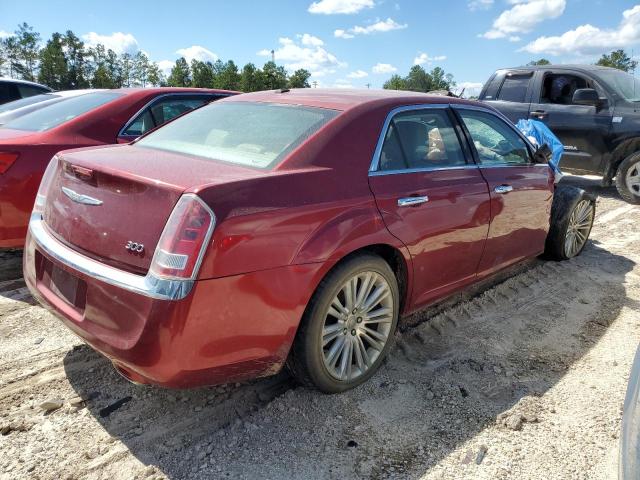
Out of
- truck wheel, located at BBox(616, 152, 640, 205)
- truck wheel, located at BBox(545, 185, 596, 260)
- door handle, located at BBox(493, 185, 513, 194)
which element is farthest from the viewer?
truck wheel, located at BBox(616, 152, 640, 205)

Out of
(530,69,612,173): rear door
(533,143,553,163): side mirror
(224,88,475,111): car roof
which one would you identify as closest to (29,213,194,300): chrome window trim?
(224,88,475,111): car roof

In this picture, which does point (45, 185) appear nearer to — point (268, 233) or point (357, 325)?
point (268, 233)

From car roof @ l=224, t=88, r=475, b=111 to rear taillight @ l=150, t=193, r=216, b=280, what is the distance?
1166 millimetres

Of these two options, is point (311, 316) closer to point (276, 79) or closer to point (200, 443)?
point (200, 443)

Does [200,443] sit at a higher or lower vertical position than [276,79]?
lower

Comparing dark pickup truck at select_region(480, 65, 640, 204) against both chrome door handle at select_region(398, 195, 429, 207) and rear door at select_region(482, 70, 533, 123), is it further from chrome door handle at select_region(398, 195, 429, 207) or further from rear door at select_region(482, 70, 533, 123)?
chrome door handle at select_region(398, 195, 429, 207)

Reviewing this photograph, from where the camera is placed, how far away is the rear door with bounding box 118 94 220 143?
4660 millimetres

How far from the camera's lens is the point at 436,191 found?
307 centimetres

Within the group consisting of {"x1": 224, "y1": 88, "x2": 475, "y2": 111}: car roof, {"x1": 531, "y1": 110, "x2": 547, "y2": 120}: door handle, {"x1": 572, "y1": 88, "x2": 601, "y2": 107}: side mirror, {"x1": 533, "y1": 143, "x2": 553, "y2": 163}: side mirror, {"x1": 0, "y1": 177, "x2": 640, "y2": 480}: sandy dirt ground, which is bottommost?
{"x1": 0, "y1": 177, "x2": 640, "y2": 480}: sandy dirt ground

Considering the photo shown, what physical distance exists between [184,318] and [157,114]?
3464 millimetres

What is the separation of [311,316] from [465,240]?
1356 millimetres

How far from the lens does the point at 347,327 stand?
8.97 feet

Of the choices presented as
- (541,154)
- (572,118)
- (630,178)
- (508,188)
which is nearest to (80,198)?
(508,188)

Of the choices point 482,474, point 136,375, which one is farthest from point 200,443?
point 482,474
